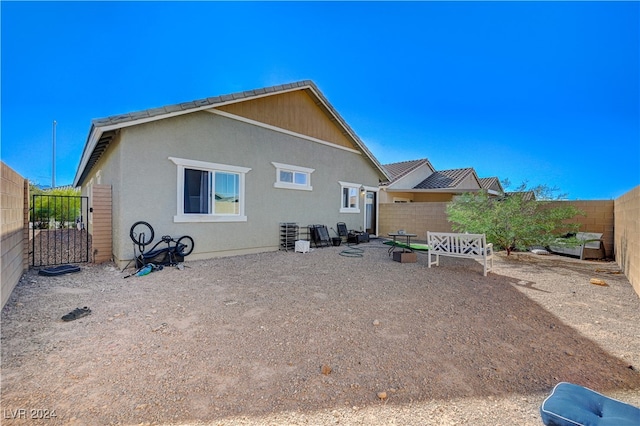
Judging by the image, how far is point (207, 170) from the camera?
7.95 metres

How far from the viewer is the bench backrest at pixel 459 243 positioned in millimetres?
6594

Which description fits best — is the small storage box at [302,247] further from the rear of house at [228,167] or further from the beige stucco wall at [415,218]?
the beige stucco wall at [415,218]

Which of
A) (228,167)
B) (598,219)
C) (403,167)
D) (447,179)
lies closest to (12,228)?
(228,167)

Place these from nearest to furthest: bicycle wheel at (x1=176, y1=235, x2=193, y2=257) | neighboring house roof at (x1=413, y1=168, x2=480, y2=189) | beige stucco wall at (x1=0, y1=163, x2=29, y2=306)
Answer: beige stucco wall at (x1=0, y1=163, x2=29, y2=306)
bicycle wheel at (x1=176, y1=235, x2=193, y2=257)
neighboring house roof at (x1=413, y1=168, x2=480, y2=189)

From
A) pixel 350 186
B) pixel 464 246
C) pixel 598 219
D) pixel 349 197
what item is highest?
pixel 350 186

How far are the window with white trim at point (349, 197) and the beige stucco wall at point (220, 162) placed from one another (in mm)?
372

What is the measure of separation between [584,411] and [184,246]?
7.53 m

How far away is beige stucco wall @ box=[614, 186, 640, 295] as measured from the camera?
553 cm

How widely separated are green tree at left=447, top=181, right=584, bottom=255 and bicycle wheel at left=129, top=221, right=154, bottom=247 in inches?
368

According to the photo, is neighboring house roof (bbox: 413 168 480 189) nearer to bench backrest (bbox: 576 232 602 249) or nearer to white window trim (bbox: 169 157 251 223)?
bench backrest (bbox: 576 232 602 249)

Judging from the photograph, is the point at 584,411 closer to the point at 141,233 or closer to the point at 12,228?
the point at 12,228

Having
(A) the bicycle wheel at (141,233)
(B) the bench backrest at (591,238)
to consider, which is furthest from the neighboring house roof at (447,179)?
(A) the bicycle wheel at (141,233)

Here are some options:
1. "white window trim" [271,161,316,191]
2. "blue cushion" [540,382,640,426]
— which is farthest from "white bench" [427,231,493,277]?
"white window trim" [271,161,316,191]

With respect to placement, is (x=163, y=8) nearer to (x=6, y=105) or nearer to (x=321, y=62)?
(x=321, y=62)
